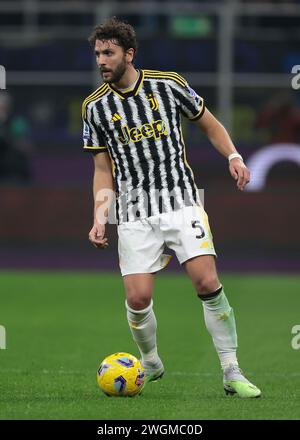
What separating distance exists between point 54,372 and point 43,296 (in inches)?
228

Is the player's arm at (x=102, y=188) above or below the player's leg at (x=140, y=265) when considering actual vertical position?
above

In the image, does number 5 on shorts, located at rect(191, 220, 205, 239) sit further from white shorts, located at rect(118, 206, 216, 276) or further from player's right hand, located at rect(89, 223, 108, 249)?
player's right hand, located at rect(89, 223, 108, 249)

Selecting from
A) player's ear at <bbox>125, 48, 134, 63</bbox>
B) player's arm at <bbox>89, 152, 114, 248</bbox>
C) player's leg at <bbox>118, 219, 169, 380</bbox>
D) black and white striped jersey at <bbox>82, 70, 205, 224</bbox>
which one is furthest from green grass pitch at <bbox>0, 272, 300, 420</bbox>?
player's ear at <bbox>125, 48, 134, 63</bbox>

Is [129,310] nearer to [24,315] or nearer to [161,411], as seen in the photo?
[161,411]

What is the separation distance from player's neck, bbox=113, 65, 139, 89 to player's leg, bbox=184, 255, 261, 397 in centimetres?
120

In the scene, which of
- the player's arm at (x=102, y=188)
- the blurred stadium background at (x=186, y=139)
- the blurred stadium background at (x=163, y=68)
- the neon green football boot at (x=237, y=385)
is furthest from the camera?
the blurred stadium background at (x=163, y=68)

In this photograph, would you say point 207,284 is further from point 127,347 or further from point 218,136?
point 127,347

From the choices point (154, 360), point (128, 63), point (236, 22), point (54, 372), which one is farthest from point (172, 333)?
point (236, 22)

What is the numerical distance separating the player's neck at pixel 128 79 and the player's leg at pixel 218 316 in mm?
1204

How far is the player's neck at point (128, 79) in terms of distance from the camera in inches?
280

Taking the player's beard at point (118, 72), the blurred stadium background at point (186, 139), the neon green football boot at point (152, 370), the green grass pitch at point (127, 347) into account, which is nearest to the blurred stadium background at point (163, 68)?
the blurred stadium background at point (186, 139)

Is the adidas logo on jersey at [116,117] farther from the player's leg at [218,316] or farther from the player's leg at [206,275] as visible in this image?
the player's leg at [218,316]

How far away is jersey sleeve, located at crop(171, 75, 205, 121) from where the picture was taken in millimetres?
7184

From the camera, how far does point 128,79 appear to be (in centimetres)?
712
